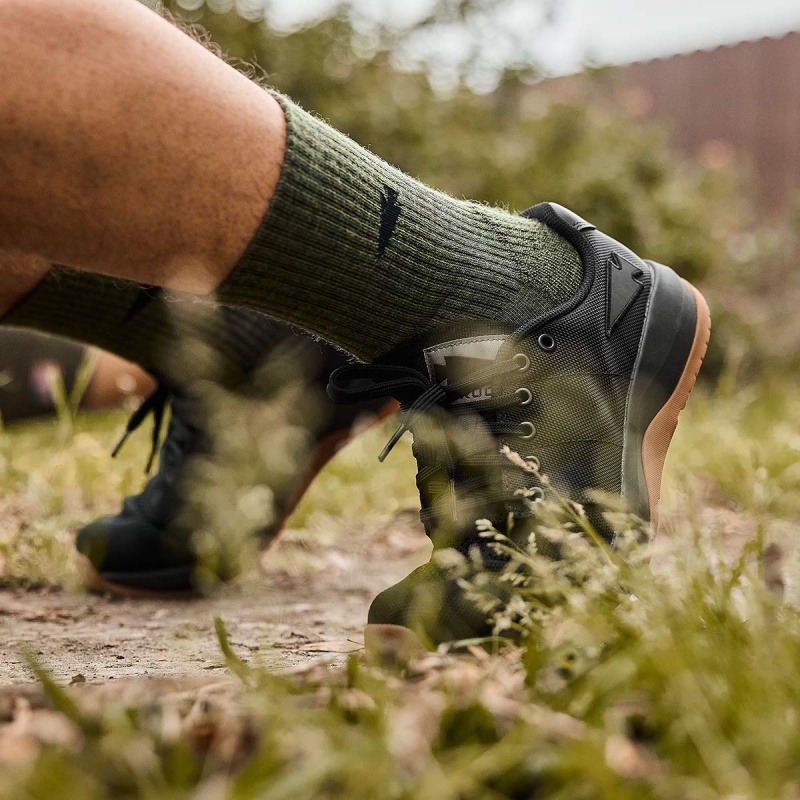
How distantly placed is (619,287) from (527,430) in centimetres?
23

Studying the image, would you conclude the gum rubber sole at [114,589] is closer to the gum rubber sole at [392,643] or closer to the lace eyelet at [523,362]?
the gum rubber sole at [392,643]

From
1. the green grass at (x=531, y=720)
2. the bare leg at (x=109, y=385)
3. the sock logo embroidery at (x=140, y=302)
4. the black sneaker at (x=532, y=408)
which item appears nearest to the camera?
the green grass at (x=531, y=720)

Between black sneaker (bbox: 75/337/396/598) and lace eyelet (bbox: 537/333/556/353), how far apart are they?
40 centimetres

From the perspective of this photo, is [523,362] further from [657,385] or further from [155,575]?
[155,575]

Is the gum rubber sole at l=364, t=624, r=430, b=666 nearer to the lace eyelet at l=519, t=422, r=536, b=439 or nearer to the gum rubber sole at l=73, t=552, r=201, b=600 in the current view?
the lace eyelet at l=519, t=422, r=536, b=439

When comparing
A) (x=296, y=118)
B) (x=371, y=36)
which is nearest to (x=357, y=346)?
(x=296, y=118)

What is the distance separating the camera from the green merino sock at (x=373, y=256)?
0.87 metres

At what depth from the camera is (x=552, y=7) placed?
517 centimetres

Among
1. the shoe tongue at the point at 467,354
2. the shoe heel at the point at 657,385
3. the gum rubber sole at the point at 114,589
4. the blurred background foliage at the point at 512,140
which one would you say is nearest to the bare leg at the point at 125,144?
the shoe tongue at the point at 467,354

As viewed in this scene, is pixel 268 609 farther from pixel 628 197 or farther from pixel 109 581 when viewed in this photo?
pixel 628 197

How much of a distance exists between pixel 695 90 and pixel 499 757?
6.56 m

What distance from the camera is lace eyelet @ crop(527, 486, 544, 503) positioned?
0.92 m

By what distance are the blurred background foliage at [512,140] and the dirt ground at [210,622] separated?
108 inches

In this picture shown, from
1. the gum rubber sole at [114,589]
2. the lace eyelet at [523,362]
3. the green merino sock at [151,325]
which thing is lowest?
the gum rubber sole at [114,589]
